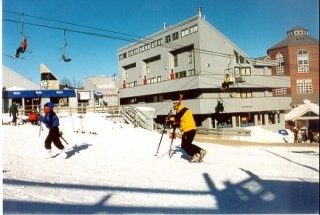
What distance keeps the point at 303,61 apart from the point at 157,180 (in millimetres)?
2860

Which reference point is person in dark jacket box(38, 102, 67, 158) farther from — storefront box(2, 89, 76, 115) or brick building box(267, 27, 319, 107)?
brick building box(267, 27, 319, 107)

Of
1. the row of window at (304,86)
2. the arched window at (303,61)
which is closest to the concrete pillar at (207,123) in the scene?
the row of window at (304,86)

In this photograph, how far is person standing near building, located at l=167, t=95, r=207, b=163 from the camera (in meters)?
4.55

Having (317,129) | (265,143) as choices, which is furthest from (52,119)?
(317,129)

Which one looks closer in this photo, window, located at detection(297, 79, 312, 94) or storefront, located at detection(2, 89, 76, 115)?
window, located at detection(297, 79, 312, 94)

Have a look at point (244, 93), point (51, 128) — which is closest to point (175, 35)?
point (244, 93)

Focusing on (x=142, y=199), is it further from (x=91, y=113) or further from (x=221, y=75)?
(x=91, y=113)

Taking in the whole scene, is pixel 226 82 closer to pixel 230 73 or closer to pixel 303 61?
pixel 230 73

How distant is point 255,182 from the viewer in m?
4.29

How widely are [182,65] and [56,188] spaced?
2591 millimetres

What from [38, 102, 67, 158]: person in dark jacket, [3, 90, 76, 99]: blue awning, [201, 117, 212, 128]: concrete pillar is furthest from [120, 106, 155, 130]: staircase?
[38, 102, 67, 158]: person in dark jacket

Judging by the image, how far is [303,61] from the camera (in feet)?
10.7

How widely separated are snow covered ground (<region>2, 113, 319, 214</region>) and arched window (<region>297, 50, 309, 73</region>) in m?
0.91

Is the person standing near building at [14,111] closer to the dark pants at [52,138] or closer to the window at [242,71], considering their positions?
the dark pants at [52,138]
